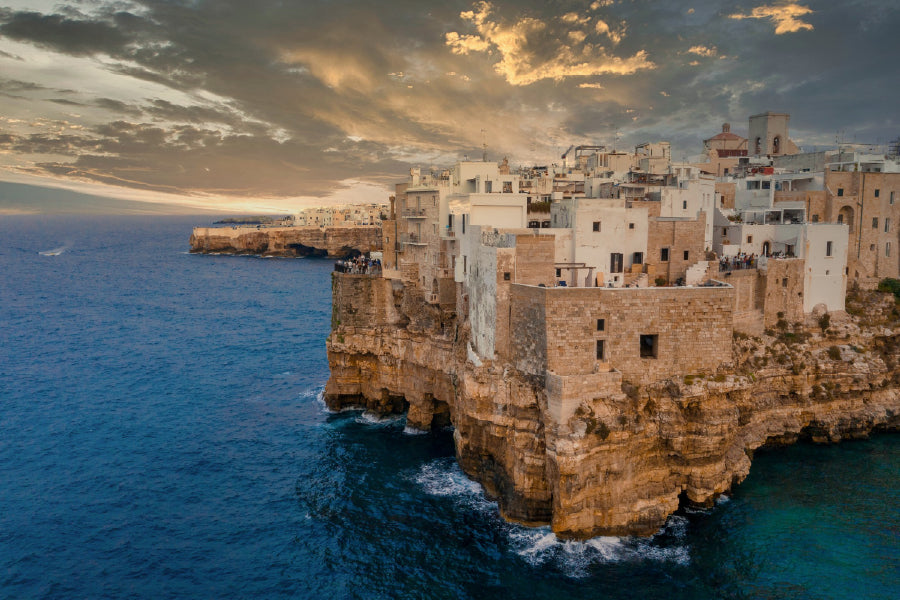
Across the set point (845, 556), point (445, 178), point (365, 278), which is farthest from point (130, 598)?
point (445, 178)

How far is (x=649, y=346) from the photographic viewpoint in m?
29.6

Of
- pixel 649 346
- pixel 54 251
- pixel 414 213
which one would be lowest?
pixel 649 346

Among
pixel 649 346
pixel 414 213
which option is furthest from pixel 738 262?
pixel 414 213

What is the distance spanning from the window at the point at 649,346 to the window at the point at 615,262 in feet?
21.1

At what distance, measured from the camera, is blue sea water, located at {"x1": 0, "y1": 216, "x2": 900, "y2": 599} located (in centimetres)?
2473

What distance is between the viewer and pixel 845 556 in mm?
25906

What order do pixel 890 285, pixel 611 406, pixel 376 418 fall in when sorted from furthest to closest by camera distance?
pixel 376 418 → pixel 890 285 → pixel 611 406

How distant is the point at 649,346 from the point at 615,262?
7.18 m

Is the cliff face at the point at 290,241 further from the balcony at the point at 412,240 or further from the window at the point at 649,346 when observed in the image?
the window at the point at 649,346

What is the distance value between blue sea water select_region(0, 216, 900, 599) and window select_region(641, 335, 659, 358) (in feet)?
26.7

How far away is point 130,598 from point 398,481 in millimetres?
14033

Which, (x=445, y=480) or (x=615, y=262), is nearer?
(x=445, y=480)

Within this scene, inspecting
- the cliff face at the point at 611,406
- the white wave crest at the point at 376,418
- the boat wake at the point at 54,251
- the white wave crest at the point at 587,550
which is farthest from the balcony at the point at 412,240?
the boat wake at the point at 54,251

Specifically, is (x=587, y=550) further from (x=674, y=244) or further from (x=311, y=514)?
(x=674, y=244)
